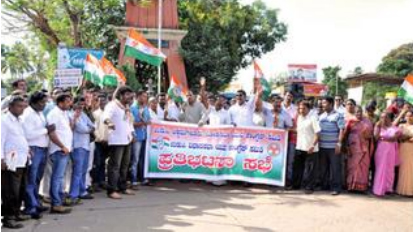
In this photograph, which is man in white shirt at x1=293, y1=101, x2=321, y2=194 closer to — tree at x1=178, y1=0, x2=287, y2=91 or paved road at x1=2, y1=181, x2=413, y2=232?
paved road at x1=2, y1=181, x2=413, y2=232

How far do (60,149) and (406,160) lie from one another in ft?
19.9

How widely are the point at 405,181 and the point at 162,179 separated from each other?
4560 millimetres

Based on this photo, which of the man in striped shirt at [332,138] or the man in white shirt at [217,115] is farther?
the man in white shirt at [217,115]

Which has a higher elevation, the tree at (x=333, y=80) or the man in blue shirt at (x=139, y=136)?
the tree at (x=333, y=80)

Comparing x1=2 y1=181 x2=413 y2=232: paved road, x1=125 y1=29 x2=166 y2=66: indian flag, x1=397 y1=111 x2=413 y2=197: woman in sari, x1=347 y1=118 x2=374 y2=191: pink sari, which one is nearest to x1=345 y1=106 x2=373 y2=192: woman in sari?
x1=347 y1=118 x2=374 y2=191: pink sari

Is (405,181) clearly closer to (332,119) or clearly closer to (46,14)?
(332,119)

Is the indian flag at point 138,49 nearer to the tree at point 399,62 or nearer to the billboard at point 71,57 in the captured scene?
the billboard at point 71,57

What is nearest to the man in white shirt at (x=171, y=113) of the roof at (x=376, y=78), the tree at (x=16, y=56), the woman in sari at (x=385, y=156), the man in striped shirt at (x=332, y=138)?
the man in striped shirt at (x=332, y=138)

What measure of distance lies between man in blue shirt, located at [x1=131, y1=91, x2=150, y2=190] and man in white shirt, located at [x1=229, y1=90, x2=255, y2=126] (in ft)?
5.46

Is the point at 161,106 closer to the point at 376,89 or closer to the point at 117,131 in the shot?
the point at 117,131

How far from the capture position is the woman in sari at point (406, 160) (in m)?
8.38

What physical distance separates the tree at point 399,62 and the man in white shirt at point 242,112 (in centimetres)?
4739

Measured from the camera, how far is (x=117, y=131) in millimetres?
7395

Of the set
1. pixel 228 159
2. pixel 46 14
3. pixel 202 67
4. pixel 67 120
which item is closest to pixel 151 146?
pixel 228 159
